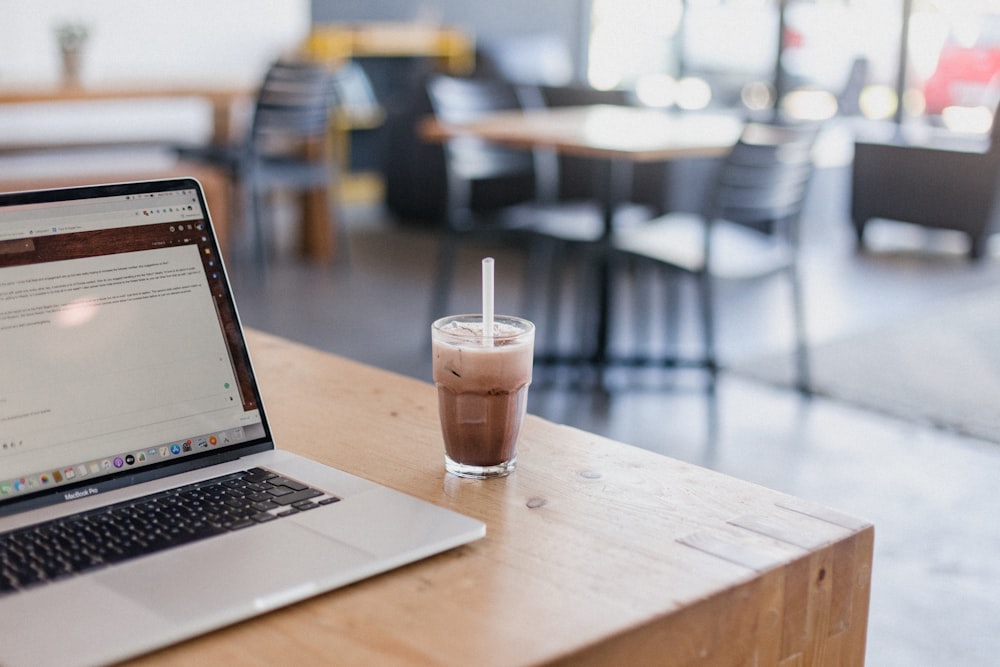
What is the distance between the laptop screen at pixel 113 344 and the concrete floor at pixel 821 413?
141 centimetres

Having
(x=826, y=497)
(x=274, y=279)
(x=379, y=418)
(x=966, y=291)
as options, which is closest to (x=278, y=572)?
(x=379, y=418)

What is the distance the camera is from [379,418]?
3.58ft

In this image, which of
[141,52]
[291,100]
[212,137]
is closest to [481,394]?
[291,100]

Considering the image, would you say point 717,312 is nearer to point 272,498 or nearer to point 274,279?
point 274,279

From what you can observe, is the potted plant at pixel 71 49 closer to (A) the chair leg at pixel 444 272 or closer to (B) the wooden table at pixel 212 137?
(B) the wooden table at pixel 212 137

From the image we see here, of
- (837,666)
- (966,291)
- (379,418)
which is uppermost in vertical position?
(379,418)

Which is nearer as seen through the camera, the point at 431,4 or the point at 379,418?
Result: the point at 379,418

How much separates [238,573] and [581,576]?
8.6 inches

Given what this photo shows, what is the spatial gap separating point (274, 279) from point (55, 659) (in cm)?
442

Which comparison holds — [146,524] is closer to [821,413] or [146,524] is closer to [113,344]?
[113,344]

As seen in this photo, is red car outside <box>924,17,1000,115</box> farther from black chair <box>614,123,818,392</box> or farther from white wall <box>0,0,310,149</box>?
white wall <box>0,0,310,149</box>

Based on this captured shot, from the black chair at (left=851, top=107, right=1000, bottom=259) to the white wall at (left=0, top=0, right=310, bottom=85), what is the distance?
311cm

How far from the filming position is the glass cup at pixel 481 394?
95cm

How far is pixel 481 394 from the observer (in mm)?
959
